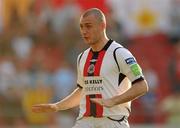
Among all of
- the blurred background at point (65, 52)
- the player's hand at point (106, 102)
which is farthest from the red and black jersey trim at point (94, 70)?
the blurred background at point (65, 52)

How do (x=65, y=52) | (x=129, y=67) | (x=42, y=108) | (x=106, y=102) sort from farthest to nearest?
(x=65, y=52) → (x=42, y=108) → (x=129, y=67) → (x=106, y=102)

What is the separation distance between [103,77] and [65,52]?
8.26 meters

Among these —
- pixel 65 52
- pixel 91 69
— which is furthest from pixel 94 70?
pixel 65 52

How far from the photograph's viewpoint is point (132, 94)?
7.00m

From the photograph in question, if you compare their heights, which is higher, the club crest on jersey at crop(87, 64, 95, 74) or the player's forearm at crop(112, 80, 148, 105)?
the club crest on jersey at crop(87, 64, 95, 74)

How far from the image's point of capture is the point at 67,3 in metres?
16.0

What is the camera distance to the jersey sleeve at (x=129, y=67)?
7184mm

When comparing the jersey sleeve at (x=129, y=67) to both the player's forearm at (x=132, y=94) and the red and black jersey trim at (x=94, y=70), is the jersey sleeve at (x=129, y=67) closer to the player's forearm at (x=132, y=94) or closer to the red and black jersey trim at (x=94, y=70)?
the player's forearm at (x=132, y=94)

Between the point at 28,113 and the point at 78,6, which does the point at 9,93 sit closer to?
the point at 28,113

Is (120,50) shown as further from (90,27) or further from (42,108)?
(42,108)

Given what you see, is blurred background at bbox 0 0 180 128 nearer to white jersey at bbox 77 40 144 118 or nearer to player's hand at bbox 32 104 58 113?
player's hand at bbox 32 104 58 113

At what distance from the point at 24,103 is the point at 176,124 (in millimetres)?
3003

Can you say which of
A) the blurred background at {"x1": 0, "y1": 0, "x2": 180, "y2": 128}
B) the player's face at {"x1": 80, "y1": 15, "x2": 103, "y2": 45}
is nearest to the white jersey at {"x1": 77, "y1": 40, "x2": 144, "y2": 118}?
the player's face at {"x1": 80, "y1": 15, "x2": 103, "y2": 45}

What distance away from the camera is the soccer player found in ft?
23.8
